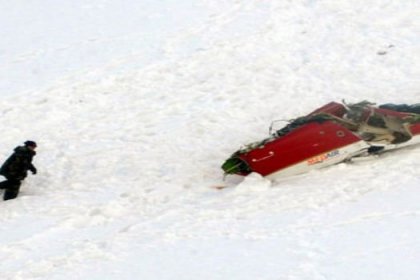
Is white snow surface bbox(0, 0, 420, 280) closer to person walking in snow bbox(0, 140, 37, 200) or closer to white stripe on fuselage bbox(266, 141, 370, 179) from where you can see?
white stripe on fuselage bbox(266, 141, 370, 179)

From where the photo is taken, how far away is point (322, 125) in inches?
416

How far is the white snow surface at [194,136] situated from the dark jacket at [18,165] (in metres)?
0.42

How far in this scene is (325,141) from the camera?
10375 millimetres

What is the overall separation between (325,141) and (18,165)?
175 inches

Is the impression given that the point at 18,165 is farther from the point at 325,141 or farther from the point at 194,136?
A: the point at 325,141

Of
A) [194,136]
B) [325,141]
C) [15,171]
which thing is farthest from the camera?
[194,136]

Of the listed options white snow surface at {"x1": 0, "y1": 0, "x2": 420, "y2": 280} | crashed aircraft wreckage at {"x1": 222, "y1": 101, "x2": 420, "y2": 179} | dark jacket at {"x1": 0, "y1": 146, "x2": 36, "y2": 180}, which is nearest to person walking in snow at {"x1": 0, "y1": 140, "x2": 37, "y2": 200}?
dark jacket at {"x1": 0, "y1": 146, "x2": 36, "y2": 180}

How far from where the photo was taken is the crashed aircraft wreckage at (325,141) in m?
10.3

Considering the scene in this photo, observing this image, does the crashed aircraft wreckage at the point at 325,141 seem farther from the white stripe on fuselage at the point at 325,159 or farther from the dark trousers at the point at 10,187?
the dark trousers at the point at 10,187

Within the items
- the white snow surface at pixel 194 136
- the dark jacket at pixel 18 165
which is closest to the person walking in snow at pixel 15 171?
the dark jacket at pixel 18 165

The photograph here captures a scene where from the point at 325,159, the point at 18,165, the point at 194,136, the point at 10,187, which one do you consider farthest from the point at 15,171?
the point at 325,159

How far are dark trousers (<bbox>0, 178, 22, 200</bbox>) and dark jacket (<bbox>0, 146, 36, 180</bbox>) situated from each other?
0.07 metres

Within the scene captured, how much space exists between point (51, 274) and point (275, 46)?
888cm

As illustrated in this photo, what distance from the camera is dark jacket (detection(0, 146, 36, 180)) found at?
1050 centimetres
